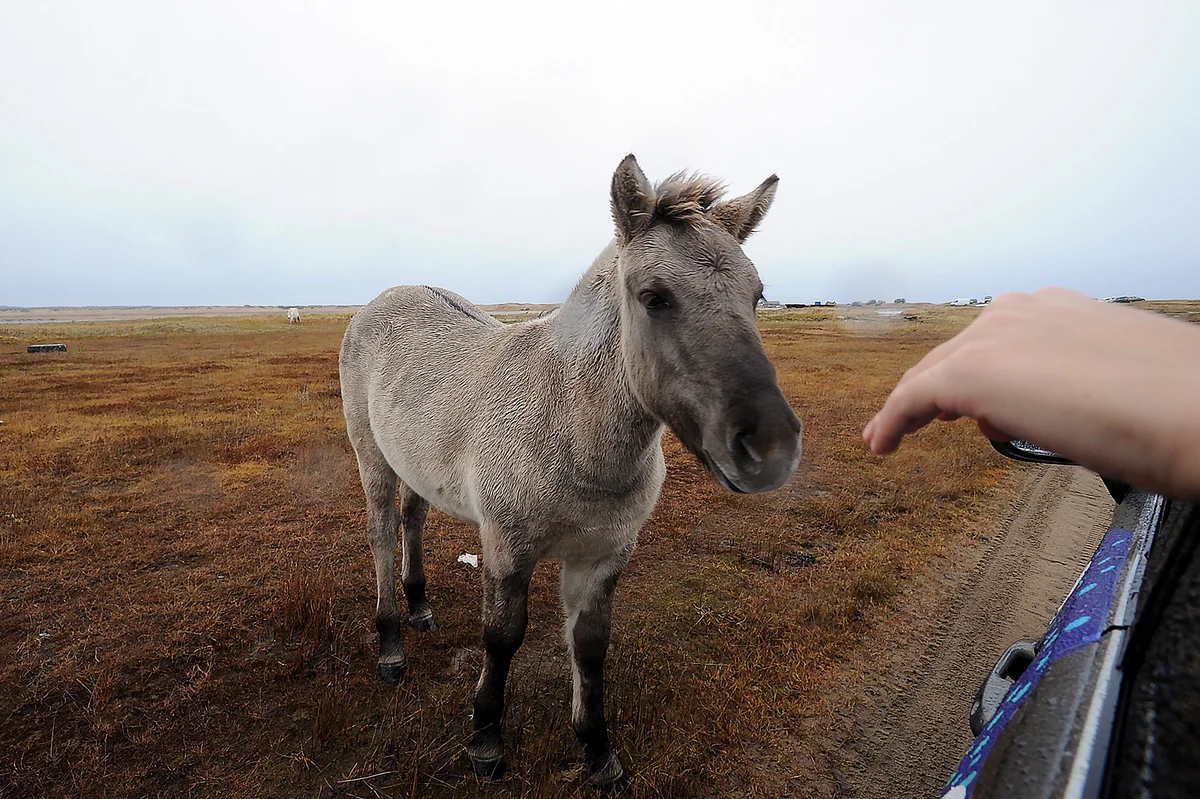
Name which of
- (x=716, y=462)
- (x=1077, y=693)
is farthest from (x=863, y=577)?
(x=1077, y=693)

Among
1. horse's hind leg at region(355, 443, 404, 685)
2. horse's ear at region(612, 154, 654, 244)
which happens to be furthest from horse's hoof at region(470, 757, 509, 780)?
horse's ear at region(612, 154, 654, 244)

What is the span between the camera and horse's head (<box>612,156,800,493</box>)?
182cm

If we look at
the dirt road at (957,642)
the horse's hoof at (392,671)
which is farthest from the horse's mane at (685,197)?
the horse's hoof at (392,671)

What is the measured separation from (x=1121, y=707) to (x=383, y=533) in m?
4.72

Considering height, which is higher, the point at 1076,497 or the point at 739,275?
the point at 739,275

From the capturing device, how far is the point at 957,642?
4.65m

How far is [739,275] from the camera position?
2.26 metres

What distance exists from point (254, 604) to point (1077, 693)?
610 centimetres

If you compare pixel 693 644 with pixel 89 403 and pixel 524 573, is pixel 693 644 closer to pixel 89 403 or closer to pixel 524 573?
pixel 524 573

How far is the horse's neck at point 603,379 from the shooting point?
2.62 m

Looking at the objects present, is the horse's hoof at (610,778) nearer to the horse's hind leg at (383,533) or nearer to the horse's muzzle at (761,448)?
the horse's hind leg at (383,533)

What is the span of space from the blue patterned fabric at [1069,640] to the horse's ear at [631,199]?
1.97m

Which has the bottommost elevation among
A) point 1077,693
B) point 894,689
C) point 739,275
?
point 894,689

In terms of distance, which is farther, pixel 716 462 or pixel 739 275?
pixel 739 275
